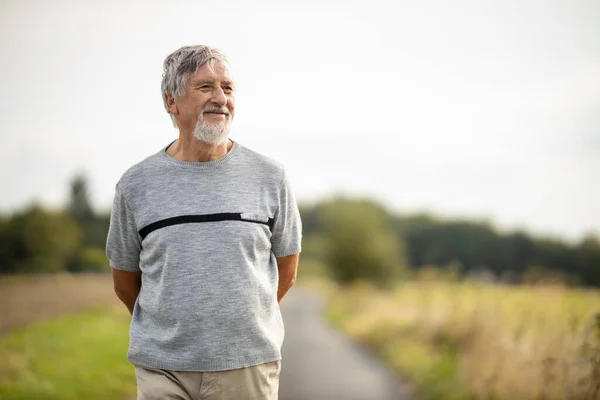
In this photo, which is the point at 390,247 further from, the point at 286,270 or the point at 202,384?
the point at 202,384

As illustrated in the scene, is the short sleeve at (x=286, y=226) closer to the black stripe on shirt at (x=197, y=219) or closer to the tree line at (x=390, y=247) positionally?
the black stripe on shirt at (x=197, y=219)

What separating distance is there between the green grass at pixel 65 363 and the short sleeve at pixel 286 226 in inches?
209

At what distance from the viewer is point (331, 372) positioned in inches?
368

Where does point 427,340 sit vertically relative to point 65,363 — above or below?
above

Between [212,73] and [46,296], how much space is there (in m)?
13.8

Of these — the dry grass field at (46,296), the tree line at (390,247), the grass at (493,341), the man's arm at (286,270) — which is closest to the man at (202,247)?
the man's arm at (286,270)

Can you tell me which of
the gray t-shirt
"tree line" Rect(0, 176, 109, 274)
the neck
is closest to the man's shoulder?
the gray t-shirt

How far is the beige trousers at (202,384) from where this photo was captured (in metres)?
2.62

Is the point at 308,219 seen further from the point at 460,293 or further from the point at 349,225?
the point at 460,293

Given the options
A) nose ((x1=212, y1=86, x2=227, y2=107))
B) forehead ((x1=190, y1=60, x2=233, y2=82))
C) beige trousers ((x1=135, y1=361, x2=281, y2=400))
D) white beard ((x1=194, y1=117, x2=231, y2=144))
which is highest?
forehead ((x1=190, y1=60, x2=233, y2=82))

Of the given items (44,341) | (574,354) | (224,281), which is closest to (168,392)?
(224,281)

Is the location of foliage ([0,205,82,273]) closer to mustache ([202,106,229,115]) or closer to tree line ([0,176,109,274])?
tree line ([0,176,109,274])

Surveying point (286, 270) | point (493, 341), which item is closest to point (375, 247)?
point (493, 341)

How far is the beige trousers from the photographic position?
2.62 m
